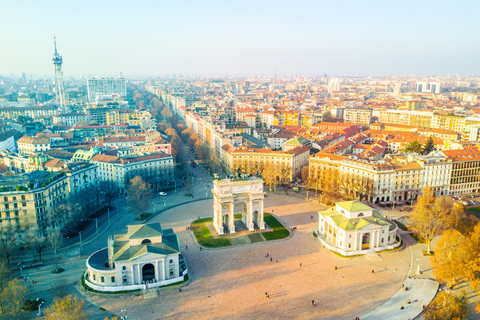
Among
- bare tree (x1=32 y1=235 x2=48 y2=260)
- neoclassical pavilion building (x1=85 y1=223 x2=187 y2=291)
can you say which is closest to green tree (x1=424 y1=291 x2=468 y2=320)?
neoclassical pavilion building (x1=85 y1=223 x2=187 y2=291)

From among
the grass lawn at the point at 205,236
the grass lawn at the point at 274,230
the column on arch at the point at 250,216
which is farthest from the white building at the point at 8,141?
the grass lawn at the point at 274,230

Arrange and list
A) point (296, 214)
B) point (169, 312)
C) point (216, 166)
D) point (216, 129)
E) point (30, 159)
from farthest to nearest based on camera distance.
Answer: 1. point (216, 129)
2. point (216, 166)
3. point (30, 159)
4. point (296, 214)
5. point (169, 312)

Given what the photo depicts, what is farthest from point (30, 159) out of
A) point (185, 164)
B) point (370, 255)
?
point (370, 255)

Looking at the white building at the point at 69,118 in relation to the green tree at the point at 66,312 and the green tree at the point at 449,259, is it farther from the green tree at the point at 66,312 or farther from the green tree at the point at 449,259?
the green tree at the point at 449,259

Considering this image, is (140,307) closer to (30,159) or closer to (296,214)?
(296,214)

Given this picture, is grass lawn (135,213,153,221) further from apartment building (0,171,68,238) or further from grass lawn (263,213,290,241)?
grass lawn (263,213,290,241)

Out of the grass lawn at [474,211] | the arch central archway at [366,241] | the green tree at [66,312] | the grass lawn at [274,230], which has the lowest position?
the grass lawn at [274,230]

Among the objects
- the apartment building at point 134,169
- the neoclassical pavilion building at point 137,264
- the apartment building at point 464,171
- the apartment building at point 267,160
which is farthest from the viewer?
the apartment building at point 267,160
